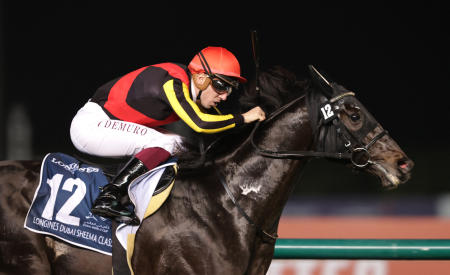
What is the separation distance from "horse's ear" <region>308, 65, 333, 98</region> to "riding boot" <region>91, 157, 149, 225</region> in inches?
41.6

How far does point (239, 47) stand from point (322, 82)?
14813mm

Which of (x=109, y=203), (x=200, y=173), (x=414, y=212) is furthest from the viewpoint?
(x=414, y=212)

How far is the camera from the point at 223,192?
3.22 m

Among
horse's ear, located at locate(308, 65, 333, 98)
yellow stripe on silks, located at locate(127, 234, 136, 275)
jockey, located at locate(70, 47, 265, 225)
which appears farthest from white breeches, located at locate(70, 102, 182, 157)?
horse's ear, located at locate(308, 65, 333, 98)

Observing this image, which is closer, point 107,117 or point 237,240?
point 237,240

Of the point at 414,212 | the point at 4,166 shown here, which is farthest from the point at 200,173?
the point at 414,212

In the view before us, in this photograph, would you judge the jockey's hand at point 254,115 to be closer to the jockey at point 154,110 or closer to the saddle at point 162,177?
the jockey at point 154,110

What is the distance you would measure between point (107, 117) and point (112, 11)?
17.4 m

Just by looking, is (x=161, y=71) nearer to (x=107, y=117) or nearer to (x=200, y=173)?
(x=107, y=117)

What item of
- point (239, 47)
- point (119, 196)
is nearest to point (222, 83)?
point (119, 196)

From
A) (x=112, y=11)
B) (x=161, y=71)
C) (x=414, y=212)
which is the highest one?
(x=161, y=71)

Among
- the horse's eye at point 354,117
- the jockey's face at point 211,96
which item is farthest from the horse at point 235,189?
the jockey's face at point 211,96

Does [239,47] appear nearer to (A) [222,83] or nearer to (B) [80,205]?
(A) [222,83]

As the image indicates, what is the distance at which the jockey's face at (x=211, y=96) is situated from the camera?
341cm
